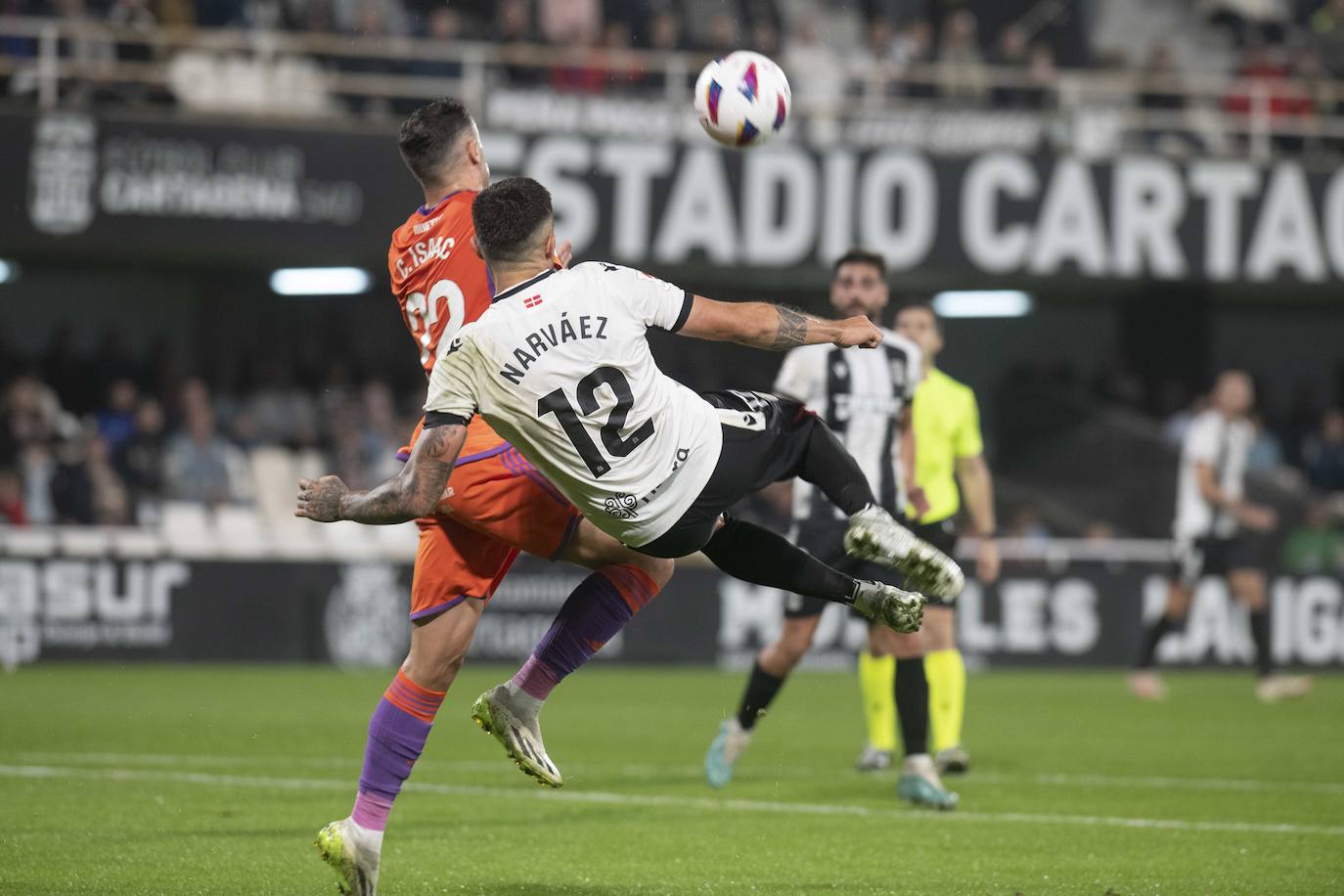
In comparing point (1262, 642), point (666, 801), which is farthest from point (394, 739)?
point (1262, 642)

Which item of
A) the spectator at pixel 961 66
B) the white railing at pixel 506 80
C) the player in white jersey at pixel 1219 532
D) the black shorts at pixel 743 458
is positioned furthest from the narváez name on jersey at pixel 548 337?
the spectator at pixel 961 66

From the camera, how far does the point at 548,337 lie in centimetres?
538

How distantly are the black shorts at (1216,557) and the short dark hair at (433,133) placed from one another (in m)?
9.72

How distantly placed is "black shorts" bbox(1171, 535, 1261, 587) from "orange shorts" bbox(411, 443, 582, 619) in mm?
9563

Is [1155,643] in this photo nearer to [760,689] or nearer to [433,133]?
[760,689]

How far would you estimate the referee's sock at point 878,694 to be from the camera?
29.9 feet

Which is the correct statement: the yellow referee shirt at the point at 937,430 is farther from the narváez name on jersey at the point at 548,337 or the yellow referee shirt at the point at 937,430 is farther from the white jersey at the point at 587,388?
the narváez name on jersey at the point at 548,337

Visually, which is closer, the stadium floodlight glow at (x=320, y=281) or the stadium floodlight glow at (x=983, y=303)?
the stadium floodlight glow at (x=320, y=281)

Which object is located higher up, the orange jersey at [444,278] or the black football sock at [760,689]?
the orange jersey at [444,278]

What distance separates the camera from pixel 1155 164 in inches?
775

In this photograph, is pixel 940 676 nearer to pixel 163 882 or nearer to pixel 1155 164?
pixel 163 882

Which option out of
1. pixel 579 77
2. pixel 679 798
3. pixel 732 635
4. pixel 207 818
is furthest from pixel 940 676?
pixel 579 77

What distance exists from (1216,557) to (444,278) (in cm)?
987

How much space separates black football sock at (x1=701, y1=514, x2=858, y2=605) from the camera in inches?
232
